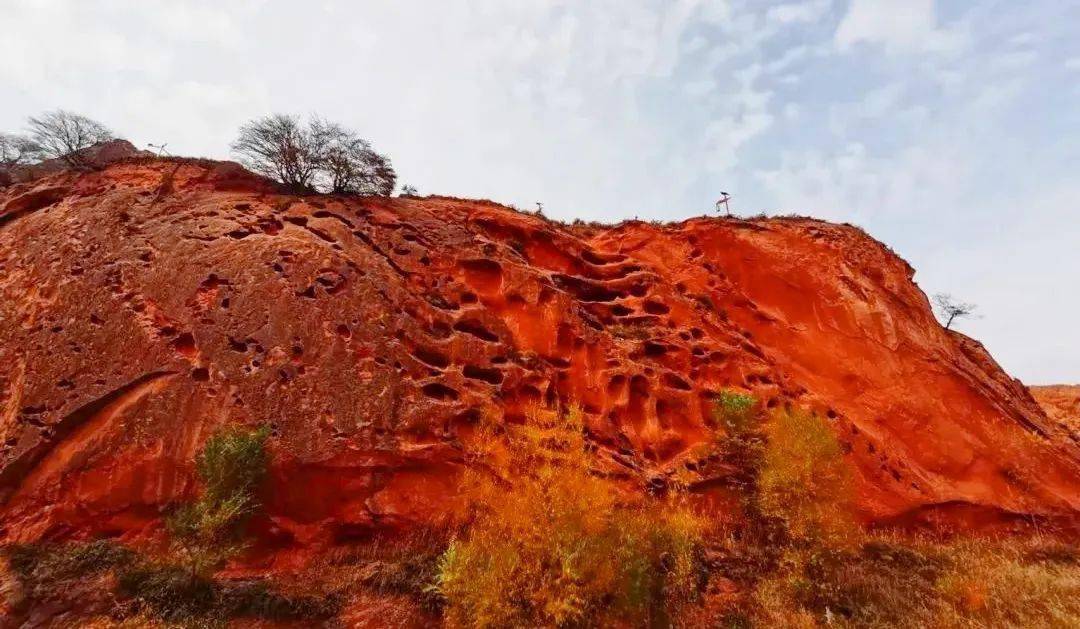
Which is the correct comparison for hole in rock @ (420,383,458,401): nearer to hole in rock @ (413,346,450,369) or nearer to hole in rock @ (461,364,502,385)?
hole in rock @ (413,346,450,369)

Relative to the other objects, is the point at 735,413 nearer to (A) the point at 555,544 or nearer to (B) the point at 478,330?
(A) the point at 555,544

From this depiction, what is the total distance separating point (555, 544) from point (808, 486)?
6.22 m

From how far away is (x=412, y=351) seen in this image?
43.0 ft

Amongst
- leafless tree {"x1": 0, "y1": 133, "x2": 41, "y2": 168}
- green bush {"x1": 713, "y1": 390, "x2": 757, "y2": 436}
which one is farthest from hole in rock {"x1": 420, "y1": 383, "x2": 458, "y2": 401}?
leafless tree {"x1": 0, "y1": 133, "x2": 41, "y2": 168}

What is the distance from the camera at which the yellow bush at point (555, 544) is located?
9.13m

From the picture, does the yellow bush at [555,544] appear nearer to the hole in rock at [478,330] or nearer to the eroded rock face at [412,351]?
the eroded rock face at [412,351]

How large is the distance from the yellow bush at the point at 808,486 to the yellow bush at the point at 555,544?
6.35ft

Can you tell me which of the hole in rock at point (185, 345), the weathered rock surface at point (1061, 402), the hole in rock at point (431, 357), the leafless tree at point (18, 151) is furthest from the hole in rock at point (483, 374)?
the weathered rock surface at point (1061, 402)

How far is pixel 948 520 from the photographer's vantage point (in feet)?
49.7

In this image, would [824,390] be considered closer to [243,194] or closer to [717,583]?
[717,583]

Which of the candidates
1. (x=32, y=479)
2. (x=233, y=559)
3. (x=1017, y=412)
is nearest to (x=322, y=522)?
(x=233, y=559)

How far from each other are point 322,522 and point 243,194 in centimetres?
1005

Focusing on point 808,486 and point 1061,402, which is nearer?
point 808,486

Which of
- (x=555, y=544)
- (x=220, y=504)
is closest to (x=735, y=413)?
(x=555, y=544)
